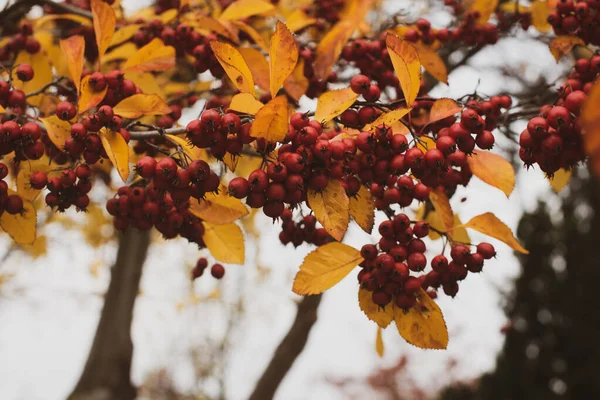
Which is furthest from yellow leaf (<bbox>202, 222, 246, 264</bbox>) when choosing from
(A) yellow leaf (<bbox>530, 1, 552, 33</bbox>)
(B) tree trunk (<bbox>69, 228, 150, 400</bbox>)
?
(A) yellow leaf (<bbox>530, 1, 552, 33</bbox>)

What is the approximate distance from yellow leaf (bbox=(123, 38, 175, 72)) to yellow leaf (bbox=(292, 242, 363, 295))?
779 mm

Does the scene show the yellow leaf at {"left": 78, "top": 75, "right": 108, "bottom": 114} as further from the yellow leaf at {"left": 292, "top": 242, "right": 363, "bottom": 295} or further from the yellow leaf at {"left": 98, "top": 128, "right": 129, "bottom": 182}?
the yellow leaf at {"left": 292, "top": 242, "right": 363, "bottom": 295}

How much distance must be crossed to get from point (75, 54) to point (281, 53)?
624 mm

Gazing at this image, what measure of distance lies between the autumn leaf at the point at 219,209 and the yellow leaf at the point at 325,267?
0.22m

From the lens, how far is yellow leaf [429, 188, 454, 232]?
1.35m

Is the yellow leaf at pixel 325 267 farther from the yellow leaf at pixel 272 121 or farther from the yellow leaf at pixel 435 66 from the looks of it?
the yellow leaf at pixel 435 66

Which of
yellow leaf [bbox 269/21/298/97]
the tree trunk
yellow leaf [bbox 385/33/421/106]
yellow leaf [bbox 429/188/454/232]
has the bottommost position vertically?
the tree trunk

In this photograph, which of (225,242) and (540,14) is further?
(540,14)

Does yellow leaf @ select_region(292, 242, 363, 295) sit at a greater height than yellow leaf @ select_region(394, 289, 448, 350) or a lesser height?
greater

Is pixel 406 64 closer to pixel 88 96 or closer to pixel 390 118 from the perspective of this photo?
pixel 390 118

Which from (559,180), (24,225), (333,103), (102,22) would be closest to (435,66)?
(559,180)

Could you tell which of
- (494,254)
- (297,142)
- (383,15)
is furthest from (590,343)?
(297,142)

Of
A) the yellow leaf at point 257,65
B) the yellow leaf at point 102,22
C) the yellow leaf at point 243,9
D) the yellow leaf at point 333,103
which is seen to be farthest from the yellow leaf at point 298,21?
the yellow leaf at point 333,103

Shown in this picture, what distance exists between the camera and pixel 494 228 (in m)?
1.29
